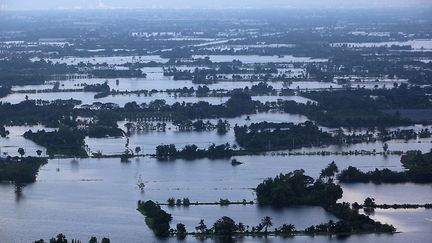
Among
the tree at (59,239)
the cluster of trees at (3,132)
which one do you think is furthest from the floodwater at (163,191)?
the tree at (59,239)

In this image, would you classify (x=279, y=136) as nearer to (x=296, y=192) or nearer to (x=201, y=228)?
(x=296, y=192)

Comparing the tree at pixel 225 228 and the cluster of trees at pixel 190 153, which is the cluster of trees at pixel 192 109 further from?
the tree at pixel 225 228

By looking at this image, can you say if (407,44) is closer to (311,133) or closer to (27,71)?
(27,71)

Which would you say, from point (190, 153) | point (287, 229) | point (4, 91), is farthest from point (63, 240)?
point (4, 91)

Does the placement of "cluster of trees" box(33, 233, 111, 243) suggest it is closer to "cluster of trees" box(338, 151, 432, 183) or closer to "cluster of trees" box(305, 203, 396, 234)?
"cluster of trees" box(305, 203, 396, 234)

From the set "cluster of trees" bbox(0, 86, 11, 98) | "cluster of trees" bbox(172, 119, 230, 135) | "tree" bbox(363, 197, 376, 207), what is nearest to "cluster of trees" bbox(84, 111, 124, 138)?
"cluster of trees" bbox(172, 119, 230, 135)
